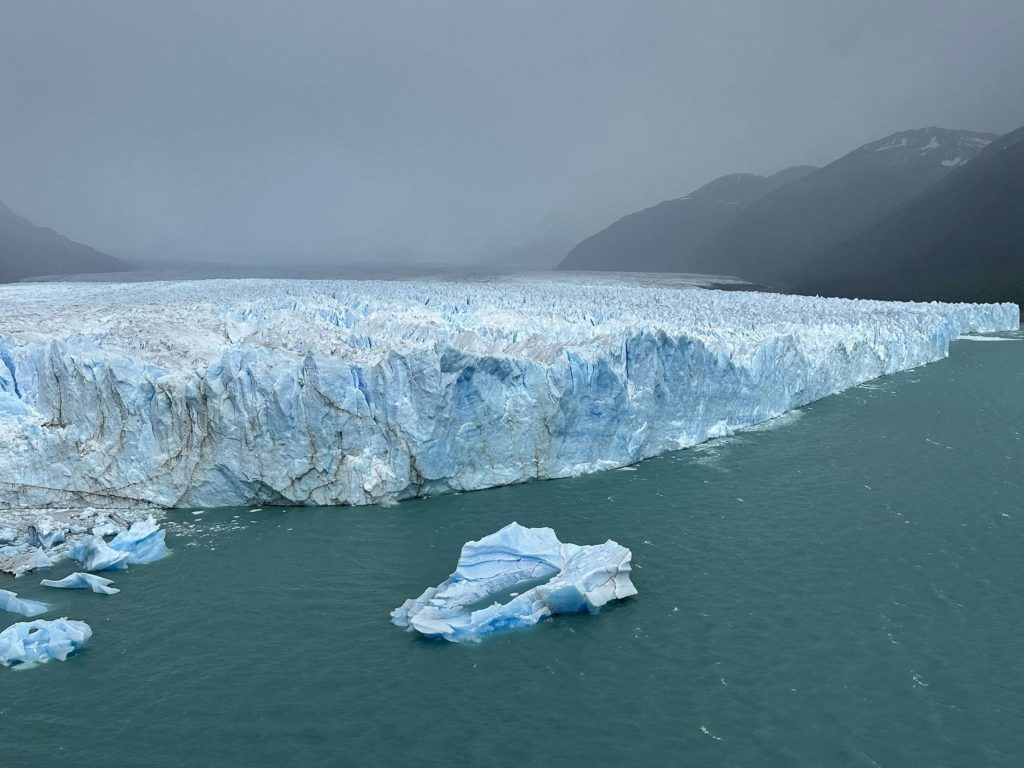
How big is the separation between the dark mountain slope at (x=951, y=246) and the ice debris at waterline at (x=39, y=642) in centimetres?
7556

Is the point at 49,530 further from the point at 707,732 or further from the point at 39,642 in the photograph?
the point at 707,732

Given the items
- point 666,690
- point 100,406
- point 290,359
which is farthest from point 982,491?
point 100,406

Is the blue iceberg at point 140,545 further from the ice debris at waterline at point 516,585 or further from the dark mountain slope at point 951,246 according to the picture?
the dark mountain slope at point 951,246

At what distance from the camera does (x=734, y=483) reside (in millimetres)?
17109

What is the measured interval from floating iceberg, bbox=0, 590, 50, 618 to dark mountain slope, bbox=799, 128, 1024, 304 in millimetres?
75628

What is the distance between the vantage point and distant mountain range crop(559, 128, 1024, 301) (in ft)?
269

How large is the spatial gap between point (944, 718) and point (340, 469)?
1247 centimetres

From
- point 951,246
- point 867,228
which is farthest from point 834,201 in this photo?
point 951,246

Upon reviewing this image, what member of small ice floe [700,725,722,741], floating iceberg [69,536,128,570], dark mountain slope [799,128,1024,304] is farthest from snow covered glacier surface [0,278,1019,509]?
dark mountain slope [799,128,1024,304]

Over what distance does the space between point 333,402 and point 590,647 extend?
29.2 feet

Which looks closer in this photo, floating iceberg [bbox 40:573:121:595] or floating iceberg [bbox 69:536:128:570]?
floating iceberg [bbox 40:573:121:595]

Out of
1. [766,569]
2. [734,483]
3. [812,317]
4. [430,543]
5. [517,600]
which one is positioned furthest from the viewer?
[812,317]

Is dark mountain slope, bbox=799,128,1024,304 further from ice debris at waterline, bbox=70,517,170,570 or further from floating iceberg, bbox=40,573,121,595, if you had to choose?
floating iceberg, bbox=40,573,121,595

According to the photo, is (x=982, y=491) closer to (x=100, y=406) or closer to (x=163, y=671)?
(x=163, y=671)
